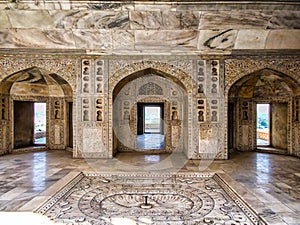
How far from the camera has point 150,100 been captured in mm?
8422

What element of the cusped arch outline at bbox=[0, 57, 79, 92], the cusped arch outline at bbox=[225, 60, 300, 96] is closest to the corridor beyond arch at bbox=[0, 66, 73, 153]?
the cusped arch outline at bbox=[0, 57, 79, 92]

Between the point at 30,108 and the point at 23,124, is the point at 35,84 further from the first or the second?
the point at 23,124

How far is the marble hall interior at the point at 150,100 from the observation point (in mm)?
3881

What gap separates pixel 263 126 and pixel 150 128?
9.52 m

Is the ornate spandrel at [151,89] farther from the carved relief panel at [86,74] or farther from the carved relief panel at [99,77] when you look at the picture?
the carved relief panel at [86,74]

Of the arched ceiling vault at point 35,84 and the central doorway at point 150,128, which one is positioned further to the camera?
the central doorway at point 150,128

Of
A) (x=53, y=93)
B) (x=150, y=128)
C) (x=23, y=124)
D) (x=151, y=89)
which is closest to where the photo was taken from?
(x=151, y=89)

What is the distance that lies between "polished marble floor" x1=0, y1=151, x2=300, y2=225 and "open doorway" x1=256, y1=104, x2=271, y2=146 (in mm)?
2648

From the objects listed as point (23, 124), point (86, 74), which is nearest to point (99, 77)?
point (86, 74)

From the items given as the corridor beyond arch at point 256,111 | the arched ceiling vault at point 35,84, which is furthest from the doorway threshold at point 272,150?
the arched ceiling vault at point 35,84

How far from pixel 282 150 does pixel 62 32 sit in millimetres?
8098

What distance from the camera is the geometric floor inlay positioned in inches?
132

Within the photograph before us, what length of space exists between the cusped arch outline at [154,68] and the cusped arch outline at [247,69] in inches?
44.2

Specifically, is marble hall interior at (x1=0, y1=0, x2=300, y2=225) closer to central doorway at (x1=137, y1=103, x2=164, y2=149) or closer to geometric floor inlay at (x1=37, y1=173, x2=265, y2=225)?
geometric floor inlay at (x1=37, y1=173, x2=265, y2=225)
